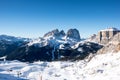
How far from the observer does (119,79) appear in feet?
478

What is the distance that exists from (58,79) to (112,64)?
41730 mm

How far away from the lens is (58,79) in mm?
192375

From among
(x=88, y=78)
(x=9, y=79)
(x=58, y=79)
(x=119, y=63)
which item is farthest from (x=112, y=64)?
(x=9, y=79)

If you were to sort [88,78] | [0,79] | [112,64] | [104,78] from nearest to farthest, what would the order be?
1. [0,79]
2. [104,78]
3. [88,78]
4. [112,64]

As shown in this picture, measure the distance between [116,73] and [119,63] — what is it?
27046 mm

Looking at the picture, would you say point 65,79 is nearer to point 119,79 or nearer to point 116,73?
point 116,73

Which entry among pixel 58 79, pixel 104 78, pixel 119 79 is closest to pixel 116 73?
pixel 104 78

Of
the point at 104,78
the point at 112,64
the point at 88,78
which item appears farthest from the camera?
the point at 112,64

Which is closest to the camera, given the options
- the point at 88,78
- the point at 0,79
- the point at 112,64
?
the point at 0,79

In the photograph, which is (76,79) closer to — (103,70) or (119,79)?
(103,70)

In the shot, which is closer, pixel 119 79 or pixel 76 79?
pixel 119 79

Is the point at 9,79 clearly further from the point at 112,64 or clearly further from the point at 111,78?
the point at 112,64

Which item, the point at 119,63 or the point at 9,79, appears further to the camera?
the point at 119,63

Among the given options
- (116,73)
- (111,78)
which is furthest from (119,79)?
(116,73)
